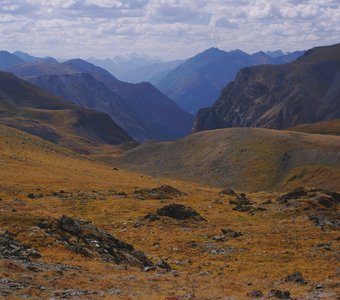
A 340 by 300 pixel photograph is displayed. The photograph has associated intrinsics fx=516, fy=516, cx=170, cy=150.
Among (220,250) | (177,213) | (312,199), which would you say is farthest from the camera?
(312,199)

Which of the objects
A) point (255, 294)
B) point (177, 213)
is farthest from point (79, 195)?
point (255, 294)

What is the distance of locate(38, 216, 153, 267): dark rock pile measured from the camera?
3347 centimetres

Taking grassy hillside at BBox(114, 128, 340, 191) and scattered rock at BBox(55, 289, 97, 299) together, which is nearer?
scattered rock at BBox(55, 289, 97, 299)

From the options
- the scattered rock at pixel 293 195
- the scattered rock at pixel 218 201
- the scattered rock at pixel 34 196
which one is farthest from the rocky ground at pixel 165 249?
the scattered rock at pixel 218 201

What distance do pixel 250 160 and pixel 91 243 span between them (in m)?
116

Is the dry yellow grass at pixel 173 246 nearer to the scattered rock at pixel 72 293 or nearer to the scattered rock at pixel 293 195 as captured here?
the scattered rock at pixel 72 293

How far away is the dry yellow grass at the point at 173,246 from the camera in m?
26.2

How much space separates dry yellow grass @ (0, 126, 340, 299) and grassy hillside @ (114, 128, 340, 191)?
→ 63145 mm

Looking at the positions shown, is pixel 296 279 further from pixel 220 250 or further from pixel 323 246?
pixel 323 246

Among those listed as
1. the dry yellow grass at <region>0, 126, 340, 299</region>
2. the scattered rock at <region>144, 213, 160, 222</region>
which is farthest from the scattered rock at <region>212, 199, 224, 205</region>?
the scattered rock at <region>144, 213, 160, 222</region>

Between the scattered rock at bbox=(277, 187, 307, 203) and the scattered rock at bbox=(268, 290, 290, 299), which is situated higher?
the scattered rock at bbox=(268, 290, 290, 299)

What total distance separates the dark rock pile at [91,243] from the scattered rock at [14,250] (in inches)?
119

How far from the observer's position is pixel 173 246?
41719mm

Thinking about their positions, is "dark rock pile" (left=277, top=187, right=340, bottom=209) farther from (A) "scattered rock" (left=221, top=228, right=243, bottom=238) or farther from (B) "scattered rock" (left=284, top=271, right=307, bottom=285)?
(B) "scattered rock" (left=284, top=271, right=307, bottom=285)
